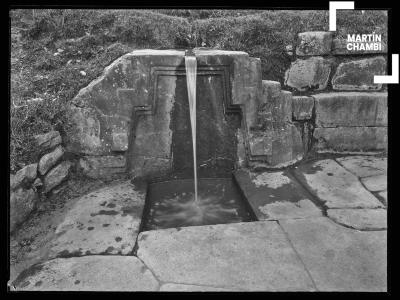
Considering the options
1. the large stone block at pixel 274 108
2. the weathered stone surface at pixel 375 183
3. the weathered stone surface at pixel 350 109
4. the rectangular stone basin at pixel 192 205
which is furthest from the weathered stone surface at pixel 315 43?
the rectangular stone basin at pixel 192 205

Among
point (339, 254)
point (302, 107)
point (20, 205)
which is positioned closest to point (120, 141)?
point (20, 205)

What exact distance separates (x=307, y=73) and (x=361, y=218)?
73.0 inches

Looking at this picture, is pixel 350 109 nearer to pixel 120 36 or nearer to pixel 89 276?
pixel 120 36

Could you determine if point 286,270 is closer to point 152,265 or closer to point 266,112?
point 152,265

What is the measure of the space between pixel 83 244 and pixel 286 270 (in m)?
1.34

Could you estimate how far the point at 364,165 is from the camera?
3609mm

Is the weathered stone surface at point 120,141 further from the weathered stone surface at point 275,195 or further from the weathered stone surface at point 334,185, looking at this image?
the weathered stone surface at point 334,185

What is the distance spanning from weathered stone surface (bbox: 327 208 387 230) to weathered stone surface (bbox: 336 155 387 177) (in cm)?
72

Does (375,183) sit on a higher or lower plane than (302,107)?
lower

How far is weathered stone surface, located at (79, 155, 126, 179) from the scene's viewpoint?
11.1 feet

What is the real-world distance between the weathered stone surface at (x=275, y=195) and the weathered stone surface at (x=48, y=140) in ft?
5.58

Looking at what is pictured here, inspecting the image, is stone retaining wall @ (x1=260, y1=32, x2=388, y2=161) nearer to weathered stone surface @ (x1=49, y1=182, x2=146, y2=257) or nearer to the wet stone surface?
the wet stone surface

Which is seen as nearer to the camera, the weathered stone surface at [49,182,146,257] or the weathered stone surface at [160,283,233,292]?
the weathered stone surface at [160,283,233,292]

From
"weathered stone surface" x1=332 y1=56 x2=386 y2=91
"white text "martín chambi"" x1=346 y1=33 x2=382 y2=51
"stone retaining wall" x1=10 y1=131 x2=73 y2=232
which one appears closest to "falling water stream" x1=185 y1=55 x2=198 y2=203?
"stone retaining wall" x1=10 y1=131 x2=73 y2=232
